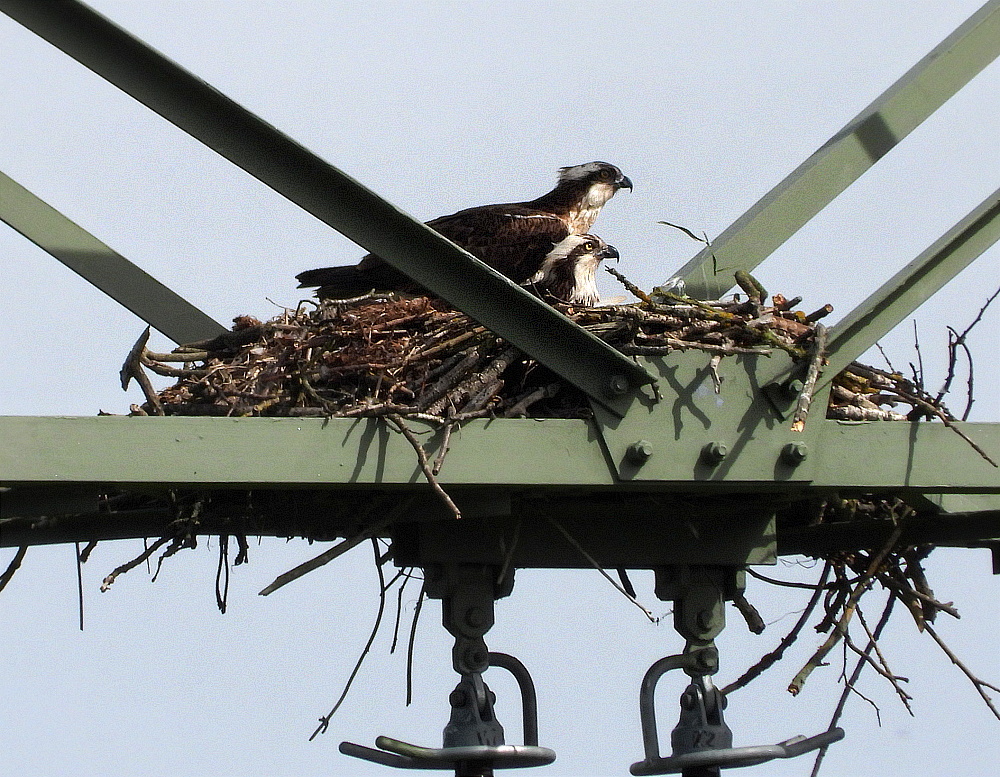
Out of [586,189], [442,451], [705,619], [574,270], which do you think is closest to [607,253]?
[574,270]

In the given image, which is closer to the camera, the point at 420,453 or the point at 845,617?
the point at 420,453

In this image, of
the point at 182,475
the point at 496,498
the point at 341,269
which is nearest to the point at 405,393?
the point at 496,498

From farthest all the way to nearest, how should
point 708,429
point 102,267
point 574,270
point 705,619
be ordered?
point 574,270 < point 102,267 < point 705,619 < point 708,429

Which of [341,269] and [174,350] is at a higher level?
[341,269]

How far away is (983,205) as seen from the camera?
4910mm

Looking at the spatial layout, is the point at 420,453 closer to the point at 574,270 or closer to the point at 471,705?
the point at 471,705

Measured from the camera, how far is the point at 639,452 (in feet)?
14.8

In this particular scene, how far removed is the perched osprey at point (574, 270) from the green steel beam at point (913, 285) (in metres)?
2.30

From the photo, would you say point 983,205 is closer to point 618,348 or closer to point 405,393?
point 618,348

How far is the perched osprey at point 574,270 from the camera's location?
7074 mm

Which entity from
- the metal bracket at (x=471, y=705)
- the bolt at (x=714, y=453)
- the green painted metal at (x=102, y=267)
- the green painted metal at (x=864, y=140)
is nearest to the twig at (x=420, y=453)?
the bolt at (x=714, y=453)

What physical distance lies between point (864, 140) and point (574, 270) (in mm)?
1836

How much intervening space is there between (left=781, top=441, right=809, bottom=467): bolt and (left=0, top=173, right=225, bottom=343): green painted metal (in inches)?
81.8

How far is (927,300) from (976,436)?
17.0 inches
